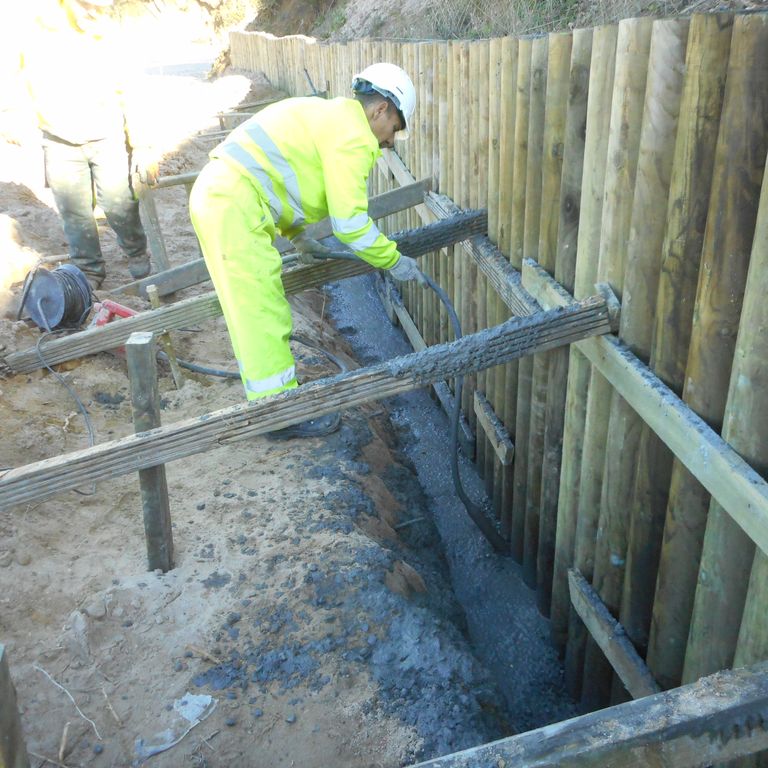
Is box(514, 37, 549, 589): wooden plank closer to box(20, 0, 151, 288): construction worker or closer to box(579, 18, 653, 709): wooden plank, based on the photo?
box(579, 18, 653, 709): wooden plank

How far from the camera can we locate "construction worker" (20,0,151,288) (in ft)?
16.7

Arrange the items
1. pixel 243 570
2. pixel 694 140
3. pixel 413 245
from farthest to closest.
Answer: pixel 413 245, pixel 243 570, pixel 694 140

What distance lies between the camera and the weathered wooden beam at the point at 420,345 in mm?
5355

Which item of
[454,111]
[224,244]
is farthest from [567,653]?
[454,111]

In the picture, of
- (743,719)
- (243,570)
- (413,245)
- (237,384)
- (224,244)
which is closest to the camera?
(743,719)

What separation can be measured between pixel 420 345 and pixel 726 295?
445cm

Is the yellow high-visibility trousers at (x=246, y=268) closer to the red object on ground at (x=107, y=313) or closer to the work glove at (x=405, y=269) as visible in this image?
the work glove at (x=405, y=269)

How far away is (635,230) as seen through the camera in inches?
96.3

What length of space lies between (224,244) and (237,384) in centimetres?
170

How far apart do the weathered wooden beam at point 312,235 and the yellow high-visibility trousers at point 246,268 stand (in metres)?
1.11

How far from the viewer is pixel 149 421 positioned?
318cm

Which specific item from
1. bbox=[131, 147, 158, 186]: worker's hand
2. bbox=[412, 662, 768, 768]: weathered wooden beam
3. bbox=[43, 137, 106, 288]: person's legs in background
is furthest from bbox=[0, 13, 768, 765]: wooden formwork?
bbox=[131, 147, 158, 186]: worker's hand

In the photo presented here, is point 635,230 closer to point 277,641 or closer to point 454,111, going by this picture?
point 277,641

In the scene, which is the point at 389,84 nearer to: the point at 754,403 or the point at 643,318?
the point at 643,318
